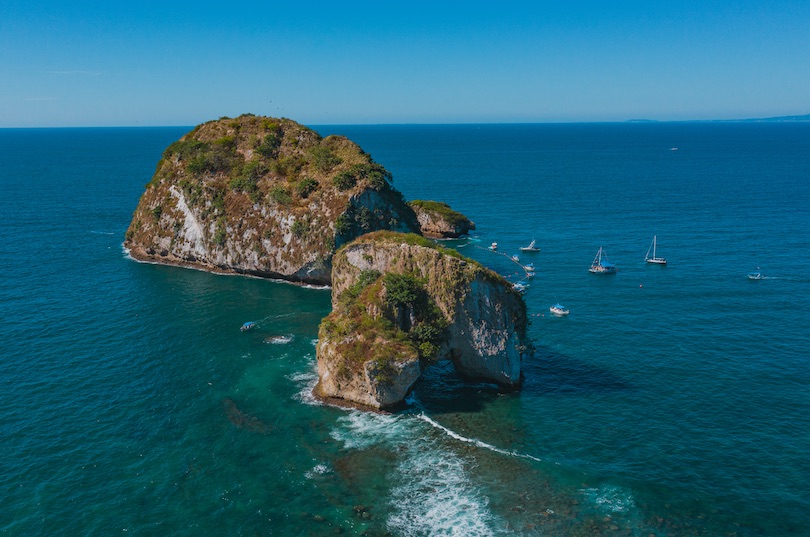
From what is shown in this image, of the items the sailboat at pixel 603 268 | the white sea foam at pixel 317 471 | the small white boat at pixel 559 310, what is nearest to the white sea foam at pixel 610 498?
the white sea foam at pixel 317 471

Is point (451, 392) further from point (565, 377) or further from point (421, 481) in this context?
point (421, 481)

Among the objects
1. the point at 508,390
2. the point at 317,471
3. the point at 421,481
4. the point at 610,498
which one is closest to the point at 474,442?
the point at 421,481

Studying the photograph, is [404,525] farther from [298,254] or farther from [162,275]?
[162,275]

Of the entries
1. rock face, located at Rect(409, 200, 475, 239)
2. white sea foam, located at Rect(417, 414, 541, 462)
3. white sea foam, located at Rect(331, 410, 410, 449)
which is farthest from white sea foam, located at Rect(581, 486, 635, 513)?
rock face, located at Rect(409, 200, 475, 239)

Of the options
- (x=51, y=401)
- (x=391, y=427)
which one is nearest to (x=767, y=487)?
(x=391, y=427)

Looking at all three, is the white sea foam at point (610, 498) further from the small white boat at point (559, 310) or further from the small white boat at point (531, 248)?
the small white boat at point (531, 248)

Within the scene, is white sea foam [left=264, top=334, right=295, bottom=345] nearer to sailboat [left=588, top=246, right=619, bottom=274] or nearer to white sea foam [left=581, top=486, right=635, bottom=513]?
white sea foam [left=581, top=486, right=635, bottom=513]
